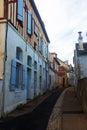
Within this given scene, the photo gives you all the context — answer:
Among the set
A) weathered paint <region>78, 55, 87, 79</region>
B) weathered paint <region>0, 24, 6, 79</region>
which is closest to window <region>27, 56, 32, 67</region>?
weathered paint <region>0, 24, 6, 79</region>

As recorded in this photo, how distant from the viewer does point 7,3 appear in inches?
445

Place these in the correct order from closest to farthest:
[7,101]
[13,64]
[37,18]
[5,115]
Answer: [5,115]
[7,101]
[13,64]
[37,18]

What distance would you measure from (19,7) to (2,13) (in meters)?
2.21

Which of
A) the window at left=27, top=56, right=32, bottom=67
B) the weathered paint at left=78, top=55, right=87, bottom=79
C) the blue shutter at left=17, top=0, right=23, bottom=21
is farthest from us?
the weathered paint at left=78, top=55, right=87, bottom=79

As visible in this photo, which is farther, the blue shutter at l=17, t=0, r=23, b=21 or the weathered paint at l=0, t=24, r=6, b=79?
the blue shutter at l=17, t=0, r=23, b=21

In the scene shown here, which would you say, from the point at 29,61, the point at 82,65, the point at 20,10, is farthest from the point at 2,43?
the point at 82,65

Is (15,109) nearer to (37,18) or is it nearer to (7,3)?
(7,3)

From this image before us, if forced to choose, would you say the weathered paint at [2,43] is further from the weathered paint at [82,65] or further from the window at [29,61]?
the weathered paint at [82,65]

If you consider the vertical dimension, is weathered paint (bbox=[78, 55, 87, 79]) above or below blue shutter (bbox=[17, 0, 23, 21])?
below

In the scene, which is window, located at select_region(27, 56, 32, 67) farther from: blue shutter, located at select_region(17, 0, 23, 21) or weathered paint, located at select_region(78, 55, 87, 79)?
weathered paint, located at select_region(78, 55, 87, 79)

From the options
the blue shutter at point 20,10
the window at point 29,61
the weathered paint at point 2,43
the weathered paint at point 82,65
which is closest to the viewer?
the weathered paint at point 2,43

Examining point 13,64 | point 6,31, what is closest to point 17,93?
point 13,64

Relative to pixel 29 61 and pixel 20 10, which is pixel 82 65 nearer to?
pixel 29 61

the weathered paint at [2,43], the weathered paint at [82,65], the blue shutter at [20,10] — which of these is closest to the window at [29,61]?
the blue shutter at [20,10]
